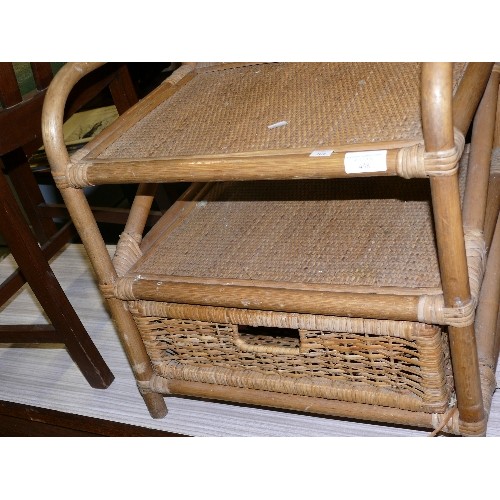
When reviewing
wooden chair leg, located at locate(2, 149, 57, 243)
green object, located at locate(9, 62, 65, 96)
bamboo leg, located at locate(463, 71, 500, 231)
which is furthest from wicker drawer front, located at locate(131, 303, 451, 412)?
wooden chair leg, located at locate(2, 149, 57, 243)

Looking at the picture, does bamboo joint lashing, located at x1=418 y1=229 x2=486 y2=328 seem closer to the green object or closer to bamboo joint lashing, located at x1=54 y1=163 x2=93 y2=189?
bamboo joint lashing, located at x1=54 y1=163 x2=93 y2=189

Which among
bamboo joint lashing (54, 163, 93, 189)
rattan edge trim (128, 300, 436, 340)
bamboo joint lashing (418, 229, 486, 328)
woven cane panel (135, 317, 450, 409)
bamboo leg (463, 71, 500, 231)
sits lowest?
woven cane panel (135, 317, 450, 409)

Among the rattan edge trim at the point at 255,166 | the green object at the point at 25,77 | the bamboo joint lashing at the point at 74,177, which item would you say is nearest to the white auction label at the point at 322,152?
the rattan edge trim at the point at 255,166

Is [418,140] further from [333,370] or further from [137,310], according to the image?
[137,310]

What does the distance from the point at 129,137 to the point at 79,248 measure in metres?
0.88

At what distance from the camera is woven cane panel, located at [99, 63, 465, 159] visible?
780mm

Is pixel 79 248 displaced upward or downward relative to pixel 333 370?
downward

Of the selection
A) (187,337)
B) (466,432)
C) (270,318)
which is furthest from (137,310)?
(466,432)

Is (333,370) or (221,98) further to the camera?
(221,98)

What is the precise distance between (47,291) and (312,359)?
50 centimetres

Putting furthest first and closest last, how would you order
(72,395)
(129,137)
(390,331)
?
(72,395)
(129,137)
(390,331)

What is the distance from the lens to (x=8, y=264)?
1787 mm

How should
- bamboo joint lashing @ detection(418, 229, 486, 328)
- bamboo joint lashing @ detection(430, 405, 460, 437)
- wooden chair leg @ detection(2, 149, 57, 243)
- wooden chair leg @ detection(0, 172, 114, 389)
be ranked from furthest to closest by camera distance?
1. wooden chair leg @ detection(2, 149, 57, 243)
2. wooden chair leg @ detection(0, 172, 114, 389)
3. bamboo joint lashing @ detection(430, 405, 460, 437)
4. bamboo joint lashing @ detection(418, 229, 486, 328)

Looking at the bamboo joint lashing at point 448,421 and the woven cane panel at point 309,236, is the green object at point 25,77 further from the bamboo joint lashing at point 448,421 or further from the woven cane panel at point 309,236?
the bamboo joint lashing at point 448,421
